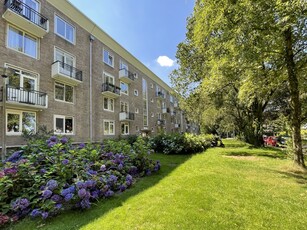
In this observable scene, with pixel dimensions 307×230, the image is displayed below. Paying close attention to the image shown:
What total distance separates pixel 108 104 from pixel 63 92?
614 cm

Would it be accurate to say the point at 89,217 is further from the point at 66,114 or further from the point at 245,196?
the point at 66,114

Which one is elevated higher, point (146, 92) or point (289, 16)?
point (146, 92)

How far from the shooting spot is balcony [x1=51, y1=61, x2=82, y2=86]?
13.8 metres

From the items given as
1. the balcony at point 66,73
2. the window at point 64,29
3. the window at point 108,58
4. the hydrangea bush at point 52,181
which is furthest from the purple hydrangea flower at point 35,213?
the window at point 108,58

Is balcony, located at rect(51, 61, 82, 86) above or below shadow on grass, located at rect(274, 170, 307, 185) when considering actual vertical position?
above

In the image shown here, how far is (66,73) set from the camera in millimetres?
14586

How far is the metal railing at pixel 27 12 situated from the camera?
1117 cm

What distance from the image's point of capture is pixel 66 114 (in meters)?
15.0

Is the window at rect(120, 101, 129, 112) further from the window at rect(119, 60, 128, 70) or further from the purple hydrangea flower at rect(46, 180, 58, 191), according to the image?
the purple hydrangea flower at rect(46, 180, 58, 191)

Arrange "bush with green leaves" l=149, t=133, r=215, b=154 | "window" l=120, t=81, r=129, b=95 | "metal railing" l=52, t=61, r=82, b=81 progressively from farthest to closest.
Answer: "window" l=120, t=81, r=129, b=95 < "metal railing" l=52, t=61, r=82, b=81 < "bush with green leaves" l=149, t=133, r=215, b=154

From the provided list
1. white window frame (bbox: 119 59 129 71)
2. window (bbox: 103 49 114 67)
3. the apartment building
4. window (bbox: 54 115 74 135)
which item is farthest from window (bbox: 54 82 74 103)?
white window frame (bbox: 119 59 129 71)

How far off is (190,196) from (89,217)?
7.88 feet

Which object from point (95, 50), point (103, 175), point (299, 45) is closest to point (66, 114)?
point (95, 50)

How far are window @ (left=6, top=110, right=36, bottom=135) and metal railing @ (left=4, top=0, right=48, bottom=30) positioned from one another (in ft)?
20.8
